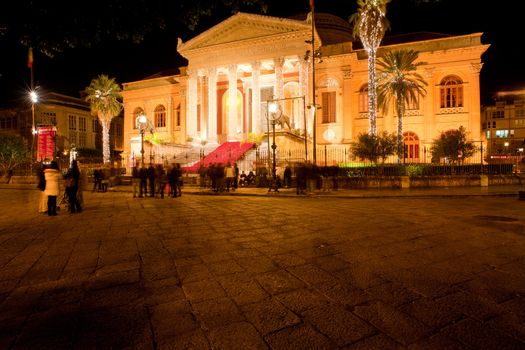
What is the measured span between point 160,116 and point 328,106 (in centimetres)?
2136

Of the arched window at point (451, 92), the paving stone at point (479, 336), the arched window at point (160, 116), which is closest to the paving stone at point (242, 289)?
the paving stone at point (479, 336)

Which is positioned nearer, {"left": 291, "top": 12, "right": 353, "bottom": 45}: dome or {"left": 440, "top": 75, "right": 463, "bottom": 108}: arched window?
{"left": 440, "top": 75, "right": 463, "bottom": 108}: arched window

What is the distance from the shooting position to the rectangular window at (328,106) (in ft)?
118

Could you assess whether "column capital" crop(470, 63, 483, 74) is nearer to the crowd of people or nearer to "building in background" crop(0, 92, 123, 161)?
the crowd of people

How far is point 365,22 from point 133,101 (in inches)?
1236

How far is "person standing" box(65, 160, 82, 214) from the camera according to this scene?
10914 millimetres

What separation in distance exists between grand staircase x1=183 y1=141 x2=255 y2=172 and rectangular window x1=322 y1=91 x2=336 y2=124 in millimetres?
10601

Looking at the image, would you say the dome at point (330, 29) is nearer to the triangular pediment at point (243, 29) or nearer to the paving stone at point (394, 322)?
the triangular pediment at point (243, 29)

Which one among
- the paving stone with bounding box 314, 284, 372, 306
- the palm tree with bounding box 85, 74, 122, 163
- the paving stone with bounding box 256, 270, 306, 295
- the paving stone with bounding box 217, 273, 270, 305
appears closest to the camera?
the paving stone with bounding box 314, 284, 372, 306

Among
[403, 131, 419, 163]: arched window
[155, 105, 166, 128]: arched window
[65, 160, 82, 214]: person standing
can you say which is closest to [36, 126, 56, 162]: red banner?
[65, 160, 82, 214]: person standing

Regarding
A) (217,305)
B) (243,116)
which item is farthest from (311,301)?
(243,116)

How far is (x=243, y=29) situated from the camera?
34469 mm

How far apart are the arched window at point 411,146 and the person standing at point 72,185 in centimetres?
2953

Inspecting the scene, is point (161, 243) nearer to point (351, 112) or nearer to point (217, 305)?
point (217, 305)
